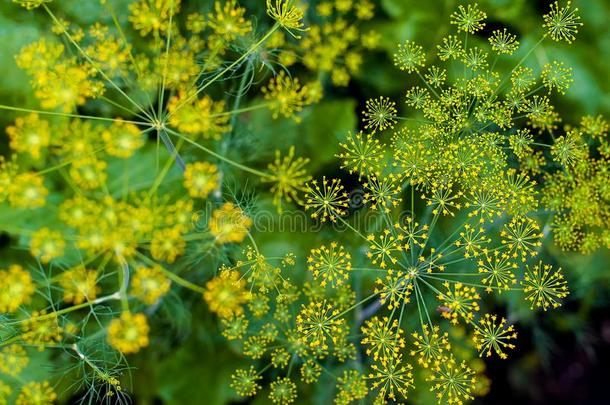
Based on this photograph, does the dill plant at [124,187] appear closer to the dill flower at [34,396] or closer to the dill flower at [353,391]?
the dill flower at [34,396]

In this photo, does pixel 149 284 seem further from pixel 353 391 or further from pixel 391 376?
pixel 391 376

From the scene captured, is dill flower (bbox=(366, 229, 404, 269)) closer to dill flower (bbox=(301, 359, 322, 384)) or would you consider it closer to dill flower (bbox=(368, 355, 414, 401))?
dill flower (bbox=(368, 355, 414, 401))

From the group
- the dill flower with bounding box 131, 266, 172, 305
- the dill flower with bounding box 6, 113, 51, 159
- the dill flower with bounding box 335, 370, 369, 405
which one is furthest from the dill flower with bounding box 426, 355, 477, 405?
the dill flower with bounding box 6, 113, 51, 159

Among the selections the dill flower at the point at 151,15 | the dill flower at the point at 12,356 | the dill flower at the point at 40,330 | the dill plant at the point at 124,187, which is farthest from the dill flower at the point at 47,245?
the dill flower at the point at 151,15

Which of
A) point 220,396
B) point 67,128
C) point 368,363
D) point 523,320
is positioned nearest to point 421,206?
point 368,363

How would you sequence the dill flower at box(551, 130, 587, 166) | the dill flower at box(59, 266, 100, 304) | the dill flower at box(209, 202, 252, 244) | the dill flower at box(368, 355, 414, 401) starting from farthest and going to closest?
the dill flower at box(59, 266, 100, 304), the dill flower at box(209, 202, 252, 244), the dill flower at box(551, 130, 587, 166), the dill flower at box(368, 355, 414, 401)

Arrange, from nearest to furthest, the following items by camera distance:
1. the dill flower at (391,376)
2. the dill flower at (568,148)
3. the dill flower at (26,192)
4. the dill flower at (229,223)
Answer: the dill flower at (391,376)
the dill flower at (568,148)
the dill flower at (229,223)
the dill flower at (26,192)

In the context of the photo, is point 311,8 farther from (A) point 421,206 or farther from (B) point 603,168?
(B) point 603,168
